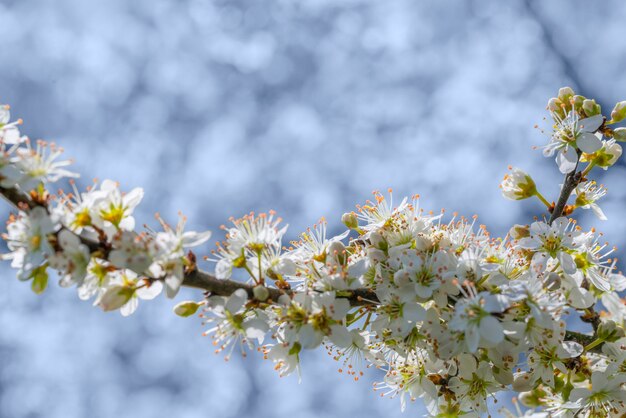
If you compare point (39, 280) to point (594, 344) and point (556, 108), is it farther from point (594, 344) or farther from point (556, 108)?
point (556, 108)

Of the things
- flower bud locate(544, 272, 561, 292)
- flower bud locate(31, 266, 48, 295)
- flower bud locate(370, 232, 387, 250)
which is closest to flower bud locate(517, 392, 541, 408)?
flower bud locate(544, 272, 561, 292)

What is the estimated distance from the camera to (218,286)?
9.53ft

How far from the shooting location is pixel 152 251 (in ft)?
8.66

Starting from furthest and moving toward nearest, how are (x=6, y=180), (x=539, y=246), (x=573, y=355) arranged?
(x=539, y=246) → (x=573, y=355) → (x=6, y=180)

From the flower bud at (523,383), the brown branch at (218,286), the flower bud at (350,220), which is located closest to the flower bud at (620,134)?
the brown branch at (218,286)

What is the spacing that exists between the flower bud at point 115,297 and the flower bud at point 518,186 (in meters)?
2.30

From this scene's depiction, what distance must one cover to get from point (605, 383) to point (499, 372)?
0.59 m

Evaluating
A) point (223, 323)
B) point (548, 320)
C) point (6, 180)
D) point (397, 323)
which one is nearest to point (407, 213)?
point (397, 323)

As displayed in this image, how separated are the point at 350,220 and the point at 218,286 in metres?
1.03

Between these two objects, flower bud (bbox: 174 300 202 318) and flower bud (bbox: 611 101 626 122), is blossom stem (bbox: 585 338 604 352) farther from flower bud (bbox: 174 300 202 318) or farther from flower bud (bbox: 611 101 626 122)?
flower bud (bbox: 174 300 202 318)

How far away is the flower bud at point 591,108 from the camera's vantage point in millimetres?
3684

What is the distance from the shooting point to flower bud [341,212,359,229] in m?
3.66

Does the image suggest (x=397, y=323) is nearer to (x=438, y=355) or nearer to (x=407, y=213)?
(x=438, y=355)

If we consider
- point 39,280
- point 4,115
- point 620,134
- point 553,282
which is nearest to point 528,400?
point 553,282
